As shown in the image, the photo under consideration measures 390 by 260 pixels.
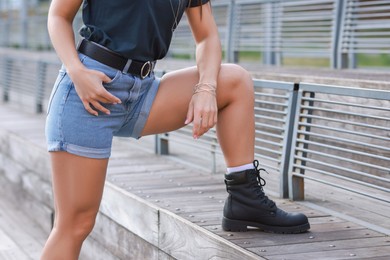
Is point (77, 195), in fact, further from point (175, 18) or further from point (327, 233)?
point (327, 233)

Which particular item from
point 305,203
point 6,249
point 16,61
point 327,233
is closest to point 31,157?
point 6,249

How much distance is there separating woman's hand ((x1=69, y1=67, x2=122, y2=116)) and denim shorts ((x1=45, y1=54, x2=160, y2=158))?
0.06 meters

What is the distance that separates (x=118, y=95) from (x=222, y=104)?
1.41 feet

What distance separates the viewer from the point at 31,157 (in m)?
7.08

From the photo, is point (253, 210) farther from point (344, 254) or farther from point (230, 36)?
point (230, 36)

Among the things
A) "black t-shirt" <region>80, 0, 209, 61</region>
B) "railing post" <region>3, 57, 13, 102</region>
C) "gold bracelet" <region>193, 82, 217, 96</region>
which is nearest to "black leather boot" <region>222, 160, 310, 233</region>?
"gold bracelet" <region>193, 82, 217, 96</region>

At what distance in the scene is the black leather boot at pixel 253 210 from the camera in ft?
11.7

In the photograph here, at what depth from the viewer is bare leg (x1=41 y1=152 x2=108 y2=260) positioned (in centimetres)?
318

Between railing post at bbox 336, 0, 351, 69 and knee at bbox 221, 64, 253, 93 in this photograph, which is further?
railing post at bbox 336, 0, 351, 69

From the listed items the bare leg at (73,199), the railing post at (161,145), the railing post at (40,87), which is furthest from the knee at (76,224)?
the railing post at (40,87)

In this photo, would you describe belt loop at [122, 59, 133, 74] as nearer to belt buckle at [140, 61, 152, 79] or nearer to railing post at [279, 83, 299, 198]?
belt buckle at [140, 61, 152, 79]

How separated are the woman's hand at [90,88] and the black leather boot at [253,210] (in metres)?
0.70

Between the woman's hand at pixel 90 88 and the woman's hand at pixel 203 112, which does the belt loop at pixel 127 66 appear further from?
the woman's hand at pixel 203 112

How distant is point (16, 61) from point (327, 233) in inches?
355
